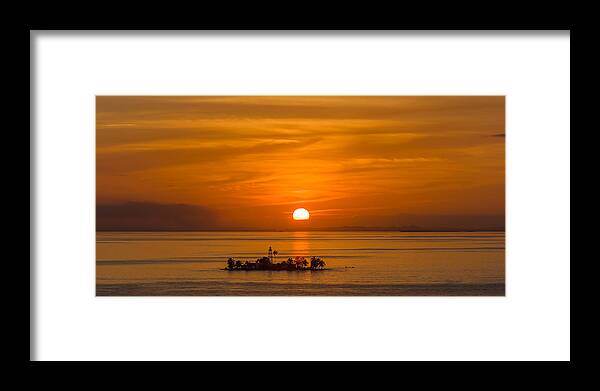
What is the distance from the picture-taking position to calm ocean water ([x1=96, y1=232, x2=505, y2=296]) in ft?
27.0

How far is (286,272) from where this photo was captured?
30.9ft

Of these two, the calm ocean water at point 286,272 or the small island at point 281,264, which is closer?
the calm ocean water at point 286,272

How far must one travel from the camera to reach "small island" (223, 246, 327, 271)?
30.4ft

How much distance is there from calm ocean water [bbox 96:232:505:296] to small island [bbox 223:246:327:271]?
2.8 inches

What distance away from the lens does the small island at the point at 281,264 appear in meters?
9.27

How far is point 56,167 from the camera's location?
6789 mm

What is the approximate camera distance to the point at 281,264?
952cm

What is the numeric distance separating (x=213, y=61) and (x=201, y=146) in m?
1.47

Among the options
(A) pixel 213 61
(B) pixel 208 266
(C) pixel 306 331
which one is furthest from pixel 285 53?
(B) pixel 208 266

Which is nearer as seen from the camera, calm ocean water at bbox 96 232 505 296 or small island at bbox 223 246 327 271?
calm ocean water at bbox 96 232 505 296

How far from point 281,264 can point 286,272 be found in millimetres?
128

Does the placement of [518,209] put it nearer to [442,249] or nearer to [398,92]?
[398,92]

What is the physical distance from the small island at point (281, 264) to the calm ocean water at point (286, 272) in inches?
2.8
